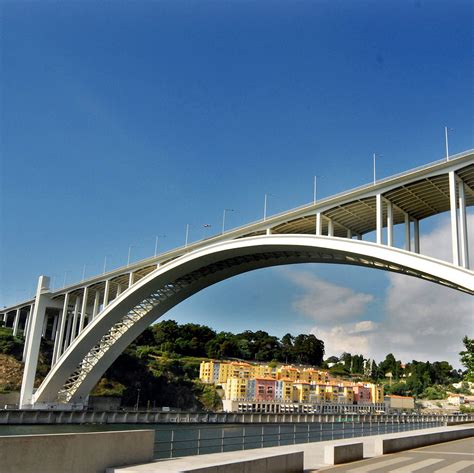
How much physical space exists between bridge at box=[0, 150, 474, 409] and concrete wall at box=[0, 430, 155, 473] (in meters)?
15.8

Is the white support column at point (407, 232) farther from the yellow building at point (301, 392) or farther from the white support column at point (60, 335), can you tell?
the yellow building at point (301, 392)

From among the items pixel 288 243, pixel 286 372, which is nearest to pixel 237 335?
pixel 286 372

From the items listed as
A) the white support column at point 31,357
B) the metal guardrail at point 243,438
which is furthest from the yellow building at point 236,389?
the white support column at point 31,357

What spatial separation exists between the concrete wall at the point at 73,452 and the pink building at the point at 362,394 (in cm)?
11852

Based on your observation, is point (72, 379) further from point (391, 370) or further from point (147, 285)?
point (391, 370)

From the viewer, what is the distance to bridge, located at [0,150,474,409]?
907 inches

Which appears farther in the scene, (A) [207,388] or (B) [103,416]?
(A) [207,388]

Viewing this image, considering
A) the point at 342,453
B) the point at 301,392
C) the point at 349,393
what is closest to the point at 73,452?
the point at 342,453

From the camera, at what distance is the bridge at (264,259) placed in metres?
23.0

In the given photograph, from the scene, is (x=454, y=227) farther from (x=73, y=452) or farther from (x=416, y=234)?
(x=73, y=452)

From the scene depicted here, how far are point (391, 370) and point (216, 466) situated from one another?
654 ft

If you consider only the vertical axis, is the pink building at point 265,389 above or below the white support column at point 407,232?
below

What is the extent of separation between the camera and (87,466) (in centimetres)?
824

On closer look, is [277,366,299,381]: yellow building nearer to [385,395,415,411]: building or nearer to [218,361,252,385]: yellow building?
[218,361,252,385]: yellow building
